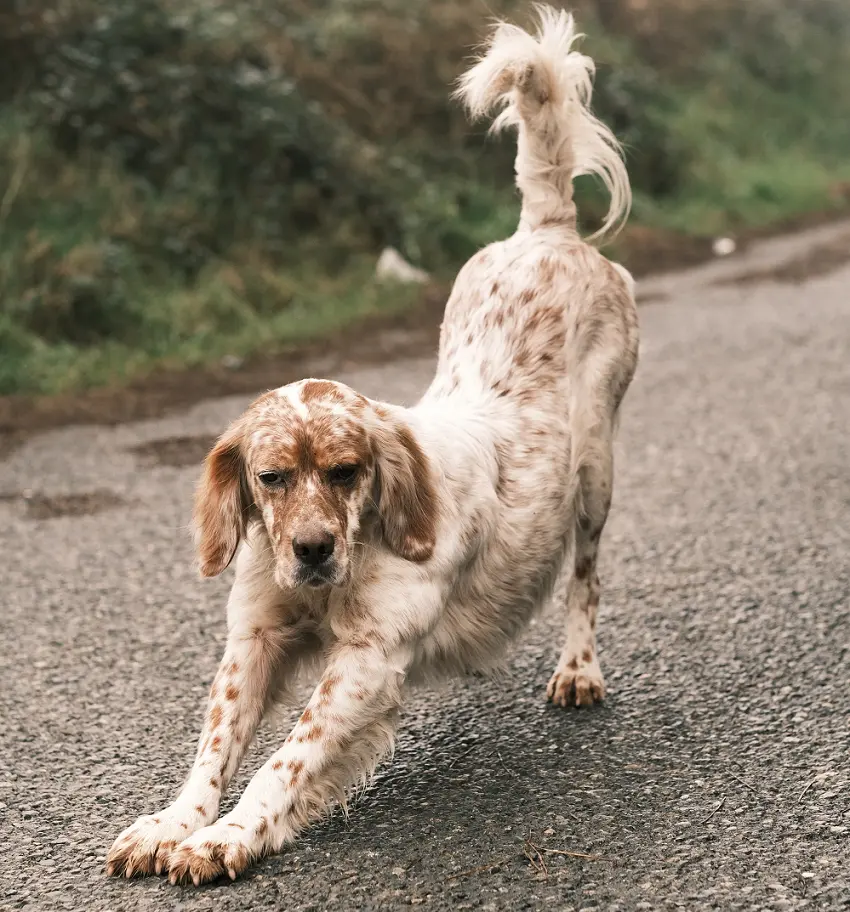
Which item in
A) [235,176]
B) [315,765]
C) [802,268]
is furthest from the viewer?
[802,268]

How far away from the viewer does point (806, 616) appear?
4477 millimetres

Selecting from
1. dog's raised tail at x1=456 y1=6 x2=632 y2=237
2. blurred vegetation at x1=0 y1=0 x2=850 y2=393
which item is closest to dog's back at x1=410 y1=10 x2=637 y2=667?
dog's raised tail at x1=456 y1=6 x2=632 y2=237

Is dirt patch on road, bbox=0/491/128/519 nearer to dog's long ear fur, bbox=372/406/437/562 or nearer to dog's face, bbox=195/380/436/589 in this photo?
dog's face, bbox=195/380/436/589

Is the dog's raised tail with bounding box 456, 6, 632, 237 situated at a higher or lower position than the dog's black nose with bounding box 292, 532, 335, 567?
higher

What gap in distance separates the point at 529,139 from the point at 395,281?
6145mm

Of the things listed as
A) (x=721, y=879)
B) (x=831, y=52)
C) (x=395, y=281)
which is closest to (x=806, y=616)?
(x=721, y=879)

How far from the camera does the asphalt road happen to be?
2.93 m

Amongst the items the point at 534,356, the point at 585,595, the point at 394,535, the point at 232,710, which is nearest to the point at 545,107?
the point at 534,356

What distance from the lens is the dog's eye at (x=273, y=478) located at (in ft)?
10.7

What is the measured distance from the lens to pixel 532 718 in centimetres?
388

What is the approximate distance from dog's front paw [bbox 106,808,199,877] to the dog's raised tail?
8.27 feet

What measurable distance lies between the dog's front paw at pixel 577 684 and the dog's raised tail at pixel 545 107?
1.60 meters

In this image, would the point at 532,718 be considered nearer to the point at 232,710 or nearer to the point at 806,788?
the point at 806,788

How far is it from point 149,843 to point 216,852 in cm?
17
